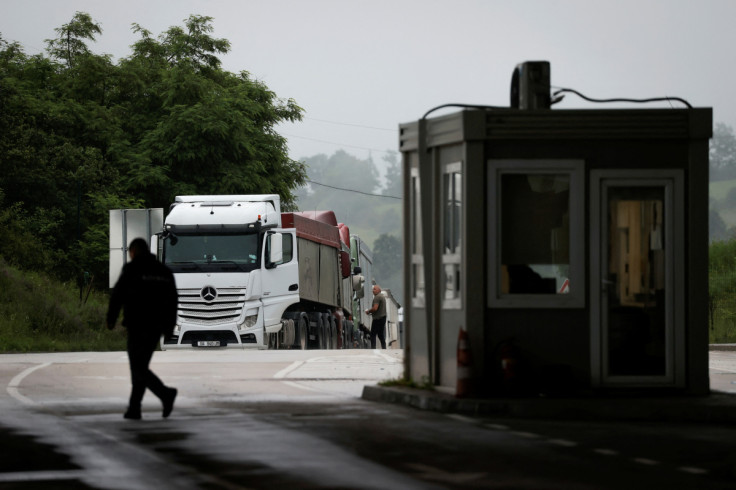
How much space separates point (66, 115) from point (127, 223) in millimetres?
21936

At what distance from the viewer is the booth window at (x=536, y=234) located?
48.5 feet

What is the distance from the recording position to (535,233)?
15.0 m

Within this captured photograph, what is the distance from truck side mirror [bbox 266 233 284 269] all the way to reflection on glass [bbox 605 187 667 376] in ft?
57.4

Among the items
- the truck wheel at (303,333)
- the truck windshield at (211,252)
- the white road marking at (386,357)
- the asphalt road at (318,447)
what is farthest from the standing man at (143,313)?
the truck wheel at (303,333)

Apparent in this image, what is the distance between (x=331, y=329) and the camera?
38.7 meters

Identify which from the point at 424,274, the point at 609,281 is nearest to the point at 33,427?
the point at 424,274

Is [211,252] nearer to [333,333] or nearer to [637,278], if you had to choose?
[333,333]

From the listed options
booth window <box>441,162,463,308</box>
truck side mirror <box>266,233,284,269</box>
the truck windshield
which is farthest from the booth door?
the truck windshield

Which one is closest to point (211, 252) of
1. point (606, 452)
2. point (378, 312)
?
point (378, 312)

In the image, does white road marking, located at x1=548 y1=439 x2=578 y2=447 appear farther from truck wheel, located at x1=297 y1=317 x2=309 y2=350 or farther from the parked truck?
truck wheel, located at x1=297 y1=317 x2=309 y2=350

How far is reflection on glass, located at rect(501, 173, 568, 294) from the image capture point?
48.9 ft

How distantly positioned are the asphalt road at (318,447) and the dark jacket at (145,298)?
0.92m

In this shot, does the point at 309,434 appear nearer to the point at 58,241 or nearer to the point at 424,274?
the point at 424,274

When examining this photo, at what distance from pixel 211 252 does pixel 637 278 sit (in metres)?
17.9
